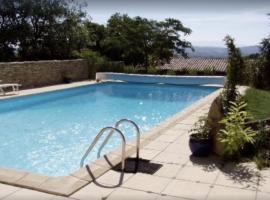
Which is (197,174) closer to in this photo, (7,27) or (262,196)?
(262,196)

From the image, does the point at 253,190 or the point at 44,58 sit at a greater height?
the point at 44,58

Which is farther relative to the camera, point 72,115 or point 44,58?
point 44,58

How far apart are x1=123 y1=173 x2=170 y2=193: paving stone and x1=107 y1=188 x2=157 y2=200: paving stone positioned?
4.7 inches

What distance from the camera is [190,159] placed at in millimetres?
5348

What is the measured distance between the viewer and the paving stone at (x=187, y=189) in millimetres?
3951

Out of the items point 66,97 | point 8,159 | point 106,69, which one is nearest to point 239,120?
point 8,159

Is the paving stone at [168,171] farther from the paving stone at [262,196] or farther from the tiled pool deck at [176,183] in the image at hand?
the paving stone at [262,196]

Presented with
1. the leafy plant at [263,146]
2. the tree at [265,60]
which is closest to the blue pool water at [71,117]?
the leafy plant at [263,146]

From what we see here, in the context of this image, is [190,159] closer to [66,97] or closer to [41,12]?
[66,97]

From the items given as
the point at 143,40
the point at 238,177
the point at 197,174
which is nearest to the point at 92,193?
the point at 197,174

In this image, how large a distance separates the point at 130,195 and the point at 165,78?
14527 millimetres

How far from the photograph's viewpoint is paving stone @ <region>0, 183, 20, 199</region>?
393cm

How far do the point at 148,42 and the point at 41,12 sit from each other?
26.6 feet

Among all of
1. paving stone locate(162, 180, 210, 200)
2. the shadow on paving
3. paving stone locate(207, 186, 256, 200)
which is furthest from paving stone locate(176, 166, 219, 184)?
the shadow on paving
